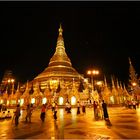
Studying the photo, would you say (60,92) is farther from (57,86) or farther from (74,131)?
(74,131)

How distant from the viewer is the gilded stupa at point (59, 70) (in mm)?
50125

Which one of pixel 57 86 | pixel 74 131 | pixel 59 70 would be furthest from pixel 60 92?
pixel 74 131

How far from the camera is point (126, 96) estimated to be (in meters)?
50.4

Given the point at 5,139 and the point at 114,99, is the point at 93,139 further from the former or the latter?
the point at 114,99

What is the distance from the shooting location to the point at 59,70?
54.0m

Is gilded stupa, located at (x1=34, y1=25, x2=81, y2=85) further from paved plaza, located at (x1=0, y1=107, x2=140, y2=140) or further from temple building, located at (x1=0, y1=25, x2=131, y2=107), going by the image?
paved plaza, located at (x1=0, y1=107, x2=140, y2=140)

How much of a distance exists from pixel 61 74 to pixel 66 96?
11955mm

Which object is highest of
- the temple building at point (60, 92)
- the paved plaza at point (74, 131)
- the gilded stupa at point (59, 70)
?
the gilded stupa at point (59, 70)

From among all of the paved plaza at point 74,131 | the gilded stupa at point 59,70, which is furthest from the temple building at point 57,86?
the paved plaza at point 74,131

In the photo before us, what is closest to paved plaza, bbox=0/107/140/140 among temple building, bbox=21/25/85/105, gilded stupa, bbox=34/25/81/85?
temple building, bbox=21/25/85/105

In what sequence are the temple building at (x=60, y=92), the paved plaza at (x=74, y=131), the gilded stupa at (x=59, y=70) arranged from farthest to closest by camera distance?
the gilded stupa at (x=59, y=70) → the temple building at (x=60, y=92) → the paved plaza at (x=74, y=131)

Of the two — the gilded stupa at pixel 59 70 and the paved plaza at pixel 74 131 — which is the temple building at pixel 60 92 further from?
the paved plaza at pixel 74 131

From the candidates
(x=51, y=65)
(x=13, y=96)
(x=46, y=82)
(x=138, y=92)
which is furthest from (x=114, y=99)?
(x=13, y=96)

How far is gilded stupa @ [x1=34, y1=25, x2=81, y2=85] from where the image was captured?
50.1 m
